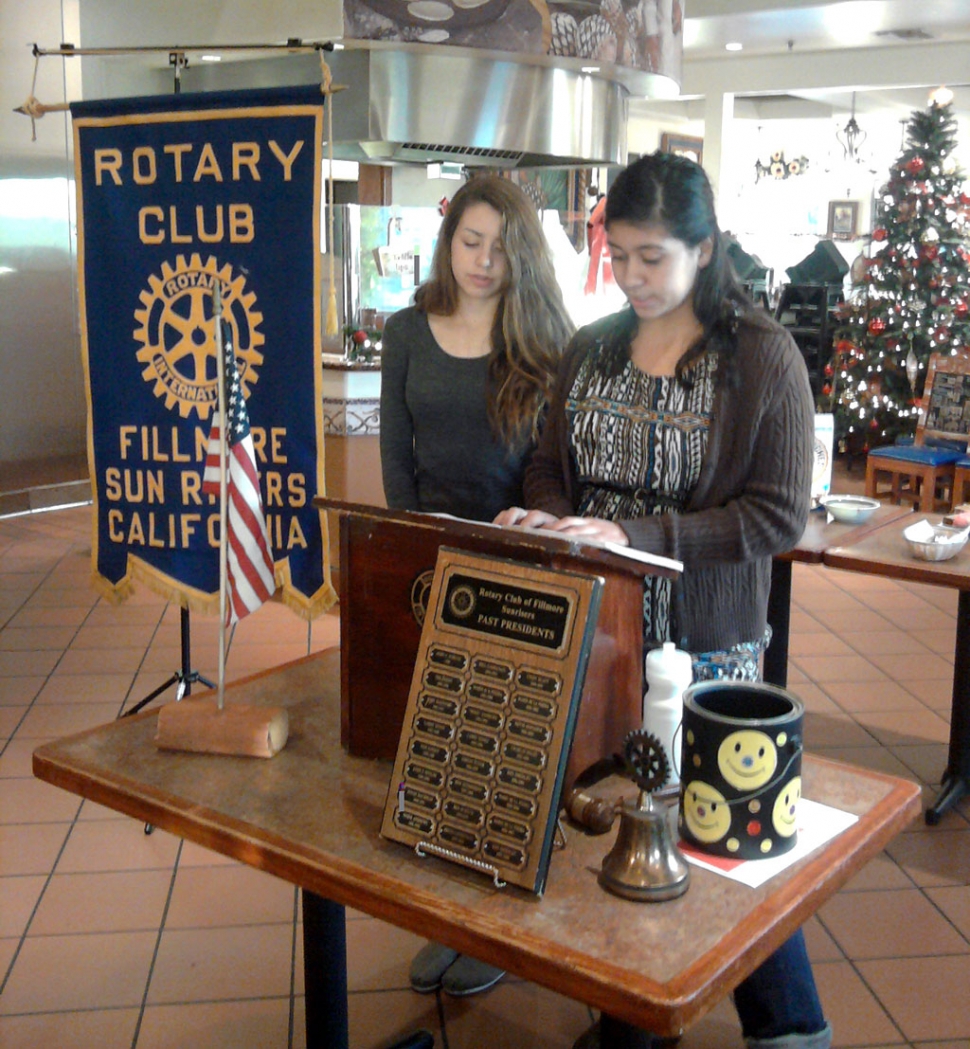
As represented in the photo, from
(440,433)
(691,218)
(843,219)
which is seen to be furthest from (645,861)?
(843,219)

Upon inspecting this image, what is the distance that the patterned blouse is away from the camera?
1.74 m

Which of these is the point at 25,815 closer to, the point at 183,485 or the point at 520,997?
the point at 183,485

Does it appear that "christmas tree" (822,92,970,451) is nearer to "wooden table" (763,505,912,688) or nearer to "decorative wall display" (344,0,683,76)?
"decorative wall display" (344,0,683,76)

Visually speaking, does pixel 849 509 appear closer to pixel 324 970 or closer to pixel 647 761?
pixel 324 970

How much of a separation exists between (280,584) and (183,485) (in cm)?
36

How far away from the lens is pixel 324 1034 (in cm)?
170

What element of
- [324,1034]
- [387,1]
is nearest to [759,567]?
[324,1034]

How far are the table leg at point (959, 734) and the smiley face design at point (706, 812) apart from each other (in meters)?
2.22

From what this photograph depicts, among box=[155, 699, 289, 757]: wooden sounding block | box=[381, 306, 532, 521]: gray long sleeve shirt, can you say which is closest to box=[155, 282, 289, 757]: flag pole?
box=[155, 699, 289, 757]: wooden sounding block

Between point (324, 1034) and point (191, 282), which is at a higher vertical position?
point (191, 282)

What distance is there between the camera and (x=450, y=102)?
22.0 ft

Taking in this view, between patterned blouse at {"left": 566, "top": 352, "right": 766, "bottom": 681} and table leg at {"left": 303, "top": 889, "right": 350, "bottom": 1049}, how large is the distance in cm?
62

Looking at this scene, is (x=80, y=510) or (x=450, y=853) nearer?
(x=450, y=853)

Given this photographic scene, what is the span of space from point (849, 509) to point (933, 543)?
471mm
